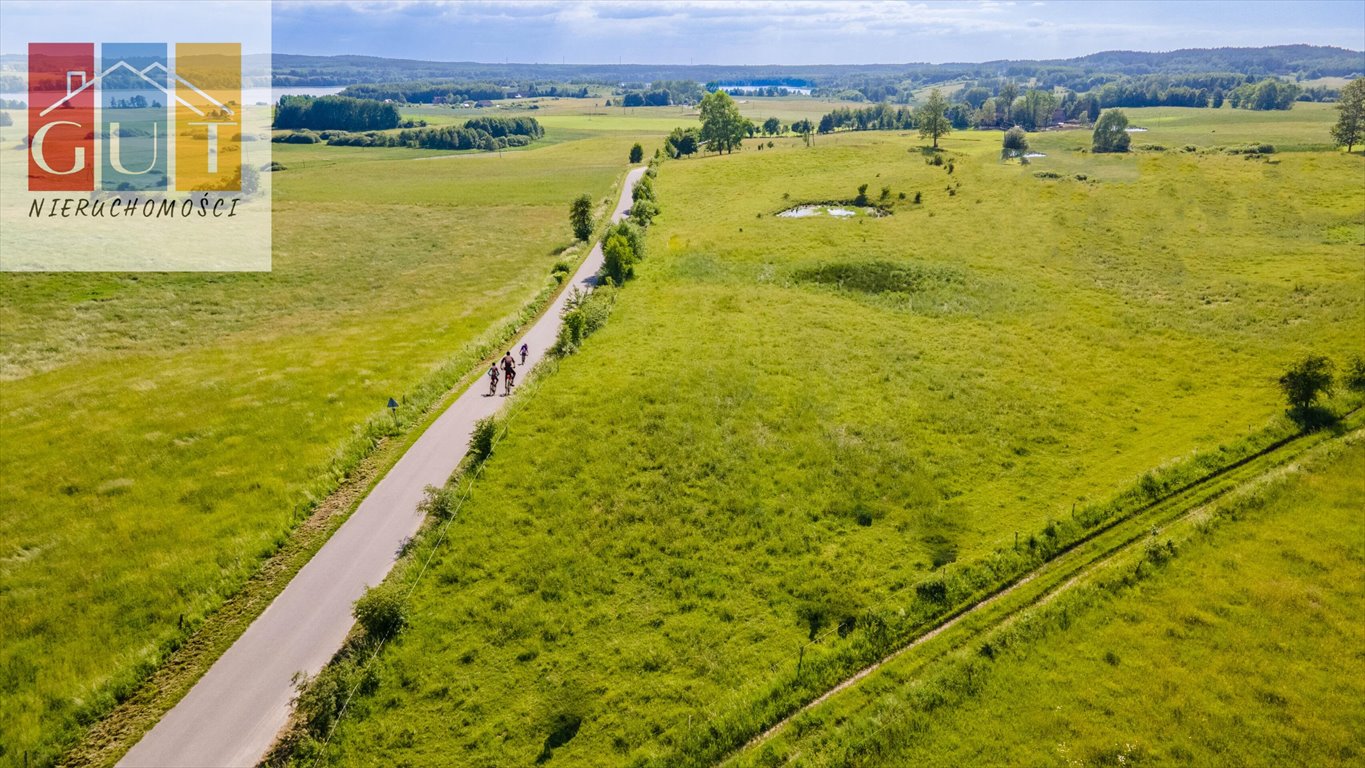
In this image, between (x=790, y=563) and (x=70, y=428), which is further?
(x=70, y=428)

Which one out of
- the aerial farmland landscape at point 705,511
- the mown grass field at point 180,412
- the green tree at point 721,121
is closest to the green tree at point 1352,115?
the aerial farmland landscape at point 705,511

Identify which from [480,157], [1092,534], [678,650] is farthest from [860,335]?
[480,157]

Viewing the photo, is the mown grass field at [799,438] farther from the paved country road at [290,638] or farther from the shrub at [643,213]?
the shrub at [643,213]

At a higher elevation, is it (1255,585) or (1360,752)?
(1255,585)

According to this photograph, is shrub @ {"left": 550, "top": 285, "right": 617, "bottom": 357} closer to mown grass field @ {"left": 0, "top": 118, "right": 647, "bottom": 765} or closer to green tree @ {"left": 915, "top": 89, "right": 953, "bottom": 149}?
mown grass field @ {"left": 0, "top": 118, "right": 647, "bottom": 765}

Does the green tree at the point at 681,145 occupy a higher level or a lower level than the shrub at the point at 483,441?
higher

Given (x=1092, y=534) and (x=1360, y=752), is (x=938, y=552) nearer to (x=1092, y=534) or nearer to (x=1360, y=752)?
(x=1092, y=534)
